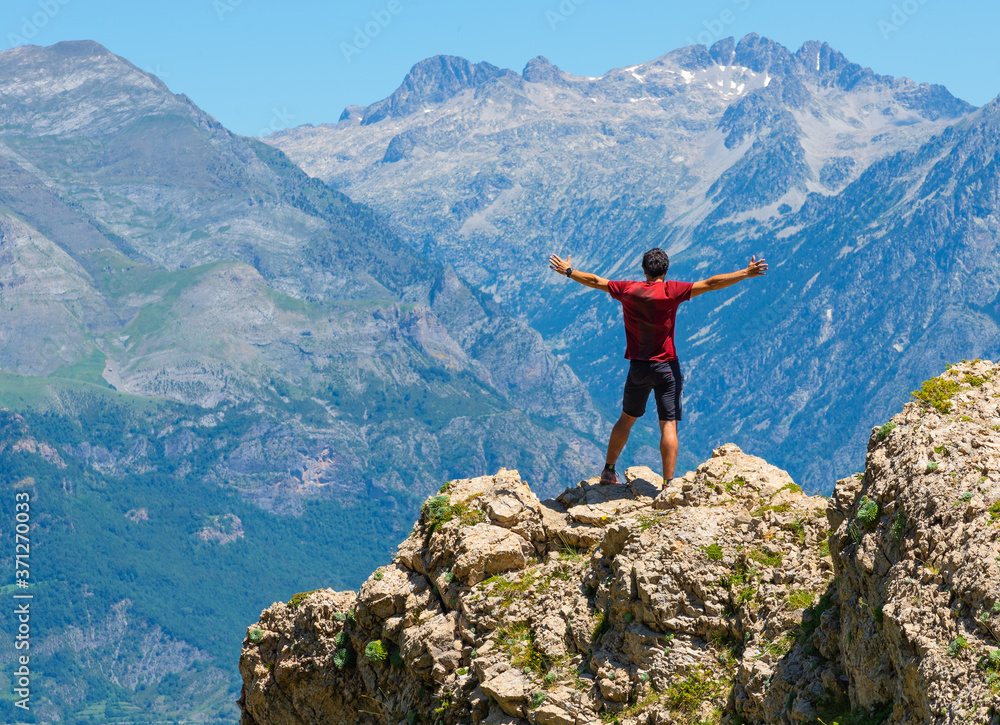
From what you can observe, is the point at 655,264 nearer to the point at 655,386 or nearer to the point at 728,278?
the point at 728,278

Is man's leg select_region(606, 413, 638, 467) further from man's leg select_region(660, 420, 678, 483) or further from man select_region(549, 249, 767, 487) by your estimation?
man's leg select_region(660, 420, 678, 483)

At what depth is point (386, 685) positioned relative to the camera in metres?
19.0

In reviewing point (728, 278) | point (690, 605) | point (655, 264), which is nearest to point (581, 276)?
point (655, 264)

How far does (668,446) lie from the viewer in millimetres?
20797

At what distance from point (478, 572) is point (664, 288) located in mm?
6091

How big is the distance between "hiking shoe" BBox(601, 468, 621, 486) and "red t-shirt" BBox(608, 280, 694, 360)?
2.51 meters

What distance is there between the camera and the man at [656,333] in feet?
64.7

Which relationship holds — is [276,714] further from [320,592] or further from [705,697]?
[705,697]

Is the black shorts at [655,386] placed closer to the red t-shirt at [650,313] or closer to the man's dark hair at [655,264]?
the red t-shirt at [650,313]

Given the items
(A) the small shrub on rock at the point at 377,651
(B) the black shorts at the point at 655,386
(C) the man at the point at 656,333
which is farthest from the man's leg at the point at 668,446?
(A) the small shrub on rock at the point at 377,651

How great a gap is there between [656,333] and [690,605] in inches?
238

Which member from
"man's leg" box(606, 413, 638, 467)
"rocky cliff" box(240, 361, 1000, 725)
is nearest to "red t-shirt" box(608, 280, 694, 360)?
"man's leg" box(606, 413, 638, 467)

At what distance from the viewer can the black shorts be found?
2025 centimetres

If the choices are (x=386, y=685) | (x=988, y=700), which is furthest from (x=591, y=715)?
(x=988, y=700)
